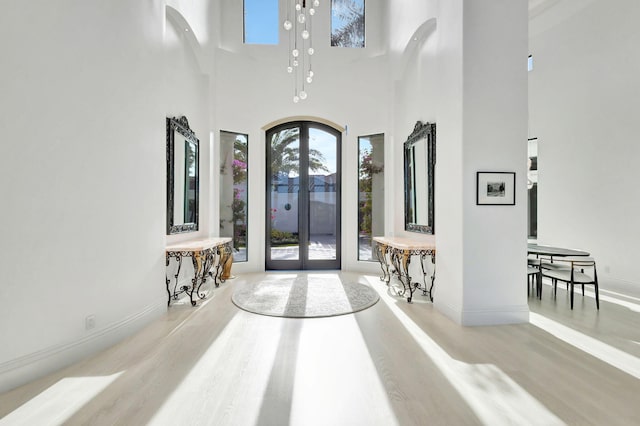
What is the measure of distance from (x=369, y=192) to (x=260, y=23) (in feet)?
13.0

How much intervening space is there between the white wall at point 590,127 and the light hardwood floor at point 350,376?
201cm

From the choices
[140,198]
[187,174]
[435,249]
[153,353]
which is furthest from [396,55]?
[153,353]

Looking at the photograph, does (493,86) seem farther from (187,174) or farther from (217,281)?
(217,281)

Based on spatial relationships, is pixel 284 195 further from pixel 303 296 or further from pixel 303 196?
pixel 303 296

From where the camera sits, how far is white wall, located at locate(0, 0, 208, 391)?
2061 millimetres

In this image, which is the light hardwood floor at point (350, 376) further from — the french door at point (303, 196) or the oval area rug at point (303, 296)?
the french door at point (303, 196)

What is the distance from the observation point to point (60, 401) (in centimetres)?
192

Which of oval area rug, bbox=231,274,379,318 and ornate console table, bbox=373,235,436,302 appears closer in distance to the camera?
oval area rug, bbox=231,274,379,318

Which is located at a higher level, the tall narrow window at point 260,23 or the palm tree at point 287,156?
the tall narrow window at point 260,23

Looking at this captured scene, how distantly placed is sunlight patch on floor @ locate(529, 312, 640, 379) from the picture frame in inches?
51.4

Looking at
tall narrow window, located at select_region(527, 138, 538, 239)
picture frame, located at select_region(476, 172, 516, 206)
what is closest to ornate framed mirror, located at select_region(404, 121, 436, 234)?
picture frame, located at select_region(476, 172, 516, 206)

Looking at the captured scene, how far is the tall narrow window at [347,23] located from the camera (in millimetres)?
6207

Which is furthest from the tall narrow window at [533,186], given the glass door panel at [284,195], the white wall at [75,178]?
the white wall at [75,178]

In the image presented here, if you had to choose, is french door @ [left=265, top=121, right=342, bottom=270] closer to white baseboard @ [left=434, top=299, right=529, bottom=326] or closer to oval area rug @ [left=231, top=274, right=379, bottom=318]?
oval area rug @ [left=231, top=274, right=379, bottom=318]
